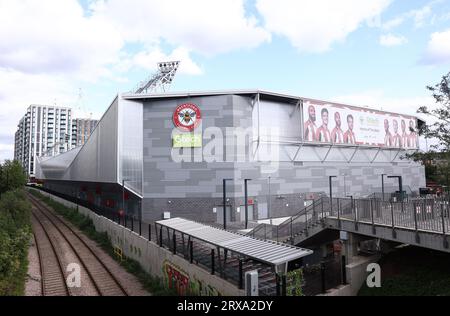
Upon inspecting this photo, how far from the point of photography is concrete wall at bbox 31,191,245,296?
505 inches

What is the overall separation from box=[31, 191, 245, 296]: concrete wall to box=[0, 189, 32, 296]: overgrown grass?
21.1 ft

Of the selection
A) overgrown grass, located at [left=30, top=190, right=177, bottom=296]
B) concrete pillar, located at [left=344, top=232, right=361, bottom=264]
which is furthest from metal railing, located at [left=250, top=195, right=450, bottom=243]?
overgrown grass, located at [left=30, top=190, right=177, bottom=296]

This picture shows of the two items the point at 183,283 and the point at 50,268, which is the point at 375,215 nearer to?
the point at 183,283

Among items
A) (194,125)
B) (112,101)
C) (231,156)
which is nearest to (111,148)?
(112,101)

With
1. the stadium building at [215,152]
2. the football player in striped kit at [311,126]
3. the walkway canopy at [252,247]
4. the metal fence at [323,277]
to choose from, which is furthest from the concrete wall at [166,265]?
the football player in striped kit at [311,126]

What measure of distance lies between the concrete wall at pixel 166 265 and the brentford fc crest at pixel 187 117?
38.7 feet

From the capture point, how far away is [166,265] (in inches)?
671

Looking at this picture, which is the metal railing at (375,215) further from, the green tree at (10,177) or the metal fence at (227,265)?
the green tree at (10,177)

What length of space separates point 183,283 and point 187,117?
777 inches

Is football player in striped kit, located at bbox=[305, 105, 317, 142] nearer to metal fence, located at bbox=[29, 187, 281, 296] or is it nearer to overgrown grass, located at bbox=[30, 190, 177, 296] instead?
metal fence, located at bbox=[29, 187, 281, 296]

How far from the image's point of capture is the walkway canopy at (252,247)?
10570mm
